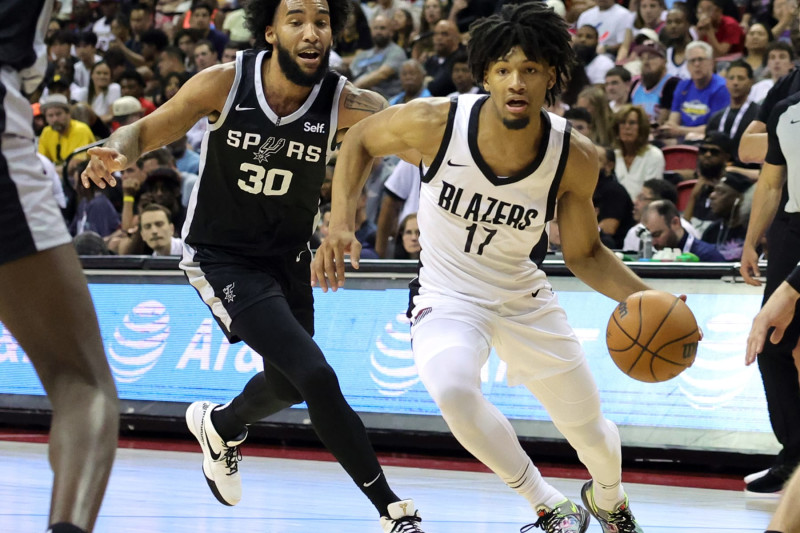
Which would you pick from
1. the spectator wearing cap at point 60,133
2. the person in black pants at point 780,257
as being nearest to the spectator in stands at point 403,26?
the spectator wearing cap at point 60,133

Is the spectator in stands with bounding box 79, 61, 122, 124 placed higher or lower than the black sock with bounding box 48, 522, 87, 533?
lower

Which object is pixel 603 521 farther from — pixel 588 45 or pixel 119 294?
pixel 588 45

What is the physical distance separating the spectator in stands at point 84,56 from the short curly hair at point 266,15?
11.8 metres

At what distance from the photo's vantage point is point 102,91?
613 inches

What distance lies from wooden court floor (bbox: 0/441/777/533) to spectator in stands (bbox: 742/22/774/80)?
599 cm

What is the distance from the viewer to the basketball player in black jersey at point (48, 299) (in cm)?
270

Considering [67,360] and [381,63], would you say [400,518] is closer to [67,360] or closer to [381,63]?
[67,360]

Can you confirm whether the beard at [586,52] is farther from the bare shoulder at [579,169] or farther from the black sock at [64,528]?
the black sock at [64,528]

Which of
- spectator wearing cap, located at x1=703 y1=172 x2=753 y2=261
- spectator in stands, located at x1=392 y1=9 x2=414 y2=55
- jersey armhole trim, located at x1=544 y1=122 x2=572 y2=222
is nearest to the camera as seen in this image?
jersey armhole trim, located at x1=544 y1=122 x2=572 y2=222

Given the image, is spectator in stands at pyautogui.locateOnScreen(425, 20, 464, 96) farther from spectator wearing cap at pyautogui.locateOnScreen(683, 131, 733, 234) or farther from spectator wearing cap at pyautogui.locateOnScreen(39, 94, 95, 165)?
spectator wearing cap at pyautogui.locateOnScreen(39, 94, 95, 165)

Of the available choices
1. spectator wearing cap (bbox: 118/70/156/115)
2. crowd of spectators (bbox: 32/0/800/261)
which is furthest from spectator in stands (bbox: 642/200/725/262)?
spectator wearing cap (bbox: 118/70/156/115)

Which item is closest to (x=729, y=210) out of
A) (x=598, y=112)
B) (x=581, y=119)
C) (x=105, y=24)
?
(x=581, y=119)

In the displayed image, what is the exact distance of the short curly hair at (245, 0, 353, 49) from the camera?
17.7 feet

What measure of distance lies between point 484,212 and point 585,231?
1.52 ft
